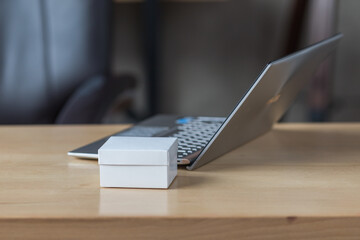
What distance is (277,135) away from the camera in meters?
0.82

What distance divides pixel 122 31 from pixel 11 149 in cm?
203

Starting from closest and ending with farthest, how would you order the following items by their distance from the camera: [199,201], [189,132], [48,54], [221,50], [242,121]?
[199,201], [242,121], [189,132], [48,54], [221,50]

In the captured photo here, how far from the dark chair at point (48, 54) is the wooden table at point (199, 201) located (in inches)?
28.7

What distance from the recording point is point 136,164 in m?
0.48

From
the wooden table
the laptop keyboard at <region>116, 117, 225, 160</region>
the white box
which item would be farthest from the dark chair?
the white box

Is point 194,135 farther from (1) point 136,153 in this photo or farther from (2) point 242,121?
(1) point 136,153

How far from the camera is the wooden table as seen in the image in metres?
0.42

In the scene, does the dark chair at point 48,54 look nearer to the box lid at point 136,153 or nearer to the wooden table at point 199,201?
the wooden table at point 199,201

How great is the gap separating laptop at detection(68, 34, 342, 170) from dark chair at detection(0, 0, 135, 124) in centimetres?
57

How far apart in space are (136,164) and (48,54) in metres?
0.99

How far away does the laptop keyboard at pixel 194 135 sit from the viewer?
616mm

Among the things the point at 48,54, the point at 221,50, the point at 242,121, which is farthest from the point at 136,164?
the point at 221,50

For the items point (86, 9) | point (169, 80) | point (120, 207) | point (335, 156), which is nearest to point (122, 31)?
point (169, 80)

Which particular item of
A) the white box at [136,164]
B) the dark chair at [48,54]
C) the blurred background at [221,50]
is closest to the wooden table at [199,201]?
the white box at [136,164]
